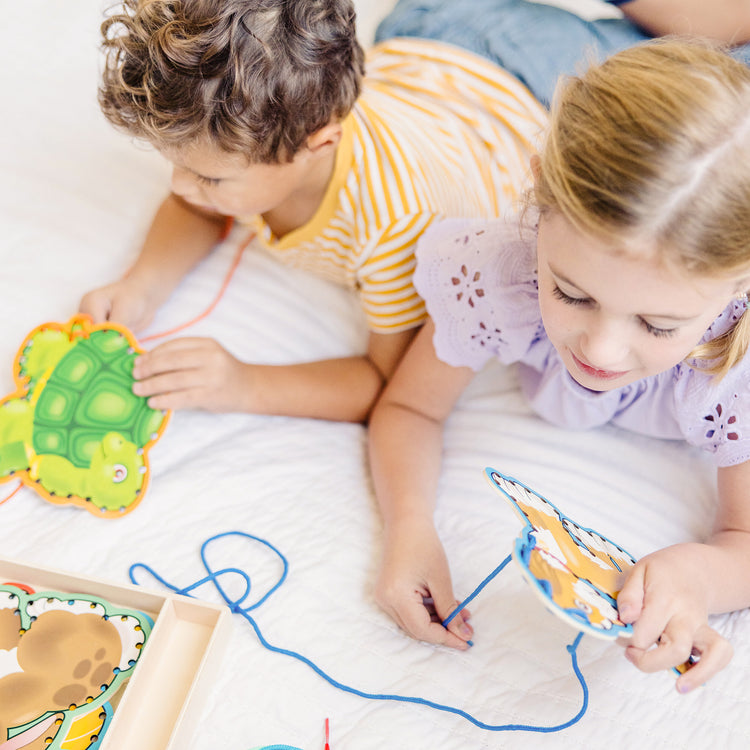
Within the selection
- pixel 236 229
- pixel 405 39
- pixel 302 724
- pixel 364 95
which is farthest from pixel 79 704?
pixel 405 39

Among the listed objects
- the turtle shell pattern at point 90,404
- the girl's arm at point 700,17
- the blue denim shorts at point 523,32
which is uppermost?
the girl's arm at point 700,17

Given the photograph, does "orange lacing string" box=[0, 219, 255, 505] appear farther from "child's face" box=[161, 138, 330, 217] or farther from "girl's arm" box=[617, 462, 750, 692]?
"girl's arm" box=[617, 462, 750, 692]

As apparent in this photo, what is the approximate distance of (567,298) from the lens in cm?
61

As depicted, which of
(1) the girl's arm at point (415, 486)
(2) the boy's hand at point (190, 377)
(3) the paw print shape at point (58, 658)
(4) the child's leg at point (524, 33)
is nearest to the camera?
(3) the paw print shape at point (58, 658)

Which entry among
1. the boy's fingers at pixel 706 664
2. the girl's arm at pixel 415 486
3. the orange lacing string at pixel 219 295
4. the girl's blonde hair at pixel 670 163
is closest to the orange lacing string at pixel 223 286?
the orange lacing string at pixel 219 295

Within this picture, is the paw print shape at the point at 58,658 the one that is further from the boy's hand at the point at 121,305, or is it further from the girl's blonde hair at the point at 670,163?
the girl's blonde hair at the point at 670,163

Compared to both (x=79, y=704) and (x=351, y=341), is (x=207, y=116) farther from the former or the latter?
(x=79, y=704)

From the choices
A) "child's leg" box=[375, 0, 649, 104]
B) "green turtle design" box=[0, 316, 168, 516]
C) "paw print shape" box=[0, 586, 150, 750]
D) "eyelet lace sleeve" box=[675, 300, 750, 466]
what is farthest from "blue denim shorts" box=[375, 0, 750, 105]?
"paw print shape" box=[0, 586, 150, 750]

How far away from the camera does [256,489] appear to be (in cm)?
86

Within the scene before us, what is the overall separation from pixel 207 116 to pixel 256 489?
385 mm

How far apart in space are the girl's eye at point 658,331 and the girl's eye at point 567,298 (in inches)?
1.8

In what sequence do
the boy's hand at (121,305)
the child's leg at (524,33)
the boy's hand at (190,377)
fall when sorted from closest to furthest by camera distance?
the boy's hand at (190,377)
the boy's hand at (121,305)
the child's leg at (524,33)

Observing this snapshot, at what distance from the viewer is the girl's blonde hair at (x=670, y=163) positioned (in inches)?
20.7

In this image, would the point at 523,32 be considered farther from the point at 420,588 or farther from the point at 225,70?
the point at 420,588
